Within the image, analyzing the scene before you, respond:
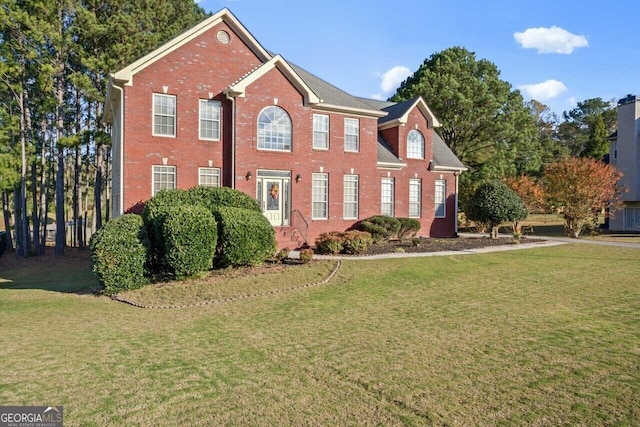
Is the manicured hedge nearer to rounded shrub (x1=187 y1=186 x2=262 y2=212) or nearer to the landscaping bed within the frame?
the landscaping bed

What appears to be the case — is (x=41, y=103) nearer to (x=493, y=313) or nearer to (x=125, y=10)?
(x=125, y=10)

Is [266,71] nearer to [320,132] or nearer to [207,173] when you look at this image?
[320,132]

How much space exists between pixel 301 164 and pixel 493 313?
38.9 ft

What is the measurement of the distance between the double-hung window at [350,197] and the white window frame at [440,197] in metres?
5.93

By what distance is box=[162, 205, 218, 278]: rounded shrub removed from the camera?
12562 millimetres

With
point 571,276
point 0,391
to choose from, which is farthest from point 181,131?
point 571,276

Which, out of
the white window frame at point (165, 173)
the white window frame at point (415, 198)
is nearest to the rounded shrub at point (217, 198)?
the white window frame at point (165, 173)

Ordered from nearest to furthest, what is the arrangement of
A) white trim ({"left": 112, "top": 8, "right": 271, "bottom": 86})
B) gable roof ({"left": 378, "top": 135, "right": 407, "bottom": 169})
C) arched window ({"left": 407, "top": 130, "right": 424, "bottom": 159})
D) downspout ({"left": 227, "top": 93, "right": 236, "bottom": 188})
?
white trim ({"left": 112, "top": 8, "right": 271, "bottom": 86}) < downspout ({"left": 227, "top": 93, "right": 236, "bottom": 188}) < gable roof ({"left": 378, "top": 135, "right": 407, "bottom": 169}) < arched window ({"left": 407, "top": 130, "right": 424, "bottom": 159})

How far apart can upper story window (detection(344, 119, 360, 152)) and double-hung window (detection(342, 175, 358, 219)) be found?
146 centimetres

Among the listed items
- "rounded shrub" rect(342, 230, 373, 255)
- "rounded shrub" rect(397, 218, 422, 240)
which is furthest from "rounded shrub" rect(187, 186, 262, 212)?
"rounded shrub" rect(397, 218, 422, 240)

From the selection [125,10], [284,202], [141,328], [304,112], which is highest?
[125,10]

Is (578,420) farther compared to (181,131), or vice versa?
(181,131)

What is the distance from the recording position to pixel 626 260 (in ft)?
57.3

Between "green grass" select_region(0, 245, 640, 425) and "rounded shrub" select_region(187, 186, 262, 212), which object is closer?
"green grass" select_region(0, 245, 640, 425)
